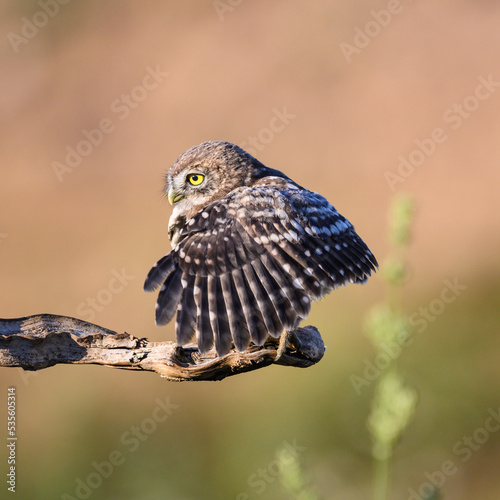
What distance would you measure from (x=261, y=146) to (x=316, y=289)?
41.5 feet

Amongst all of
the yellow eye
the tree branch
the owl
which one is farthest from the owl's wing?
the yellow eye

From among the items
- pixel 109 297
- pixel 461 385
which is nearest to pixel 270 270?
pixel 461 385

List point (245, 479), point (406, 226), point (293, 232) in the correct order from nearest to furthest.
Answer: point (406, 226), point (293, 232), point (245, 479)

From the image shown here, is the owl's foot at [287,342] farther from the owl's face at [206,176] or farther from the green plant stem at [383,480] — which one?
the owl's face at [206,176]

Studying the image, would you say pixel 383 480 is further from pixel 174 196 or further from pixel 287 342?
pixel 174 196

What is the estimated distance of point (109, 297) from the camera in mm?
13156

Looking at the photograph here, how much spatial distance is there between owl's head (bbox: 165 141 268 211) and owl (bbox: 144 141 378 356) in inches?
23.4

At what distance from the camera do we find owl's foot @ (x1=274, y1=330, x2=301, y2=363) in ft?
14.0

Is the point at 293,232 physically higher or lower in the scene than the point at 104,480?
lower

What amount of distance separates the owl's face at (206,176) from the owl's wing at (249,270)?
720mm

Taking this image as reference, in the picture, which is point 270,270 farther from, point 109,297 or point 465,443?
point 109,297

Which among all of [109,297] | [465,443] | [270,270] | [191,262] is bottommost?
[465,443]

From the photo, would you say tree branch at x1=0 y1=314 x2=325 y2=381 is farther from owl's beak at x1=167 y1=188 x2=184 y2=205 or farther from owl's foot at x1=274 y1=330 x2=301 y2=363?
owl's beak at x1=167 y1=188 x2=184 y2=205

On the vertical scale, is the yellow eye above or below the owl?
above
